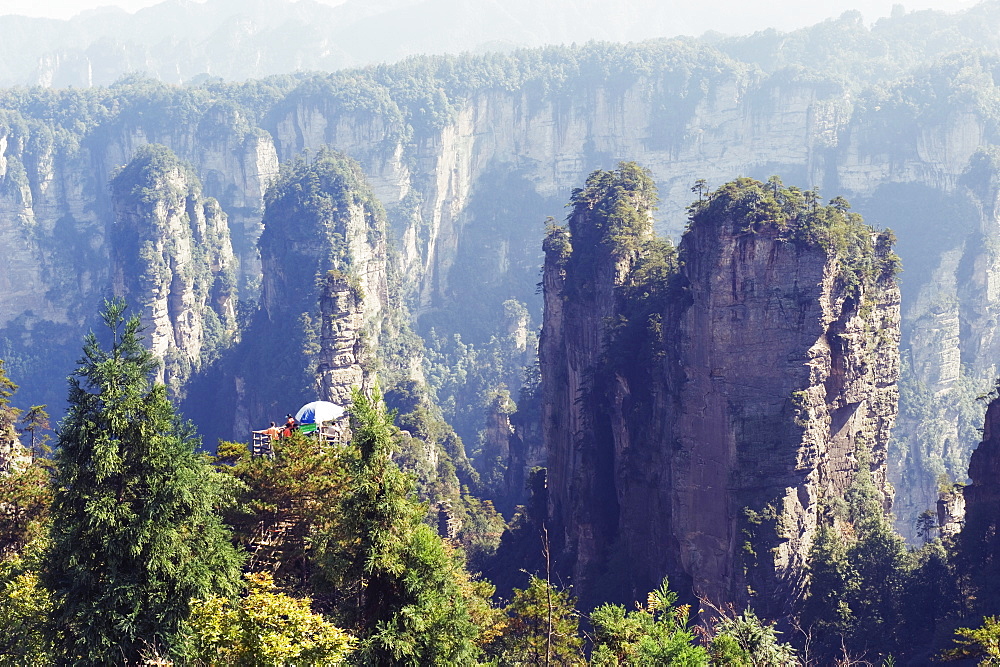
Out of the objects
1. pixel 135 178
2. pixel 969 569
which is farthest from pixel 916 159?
pixel 969 569

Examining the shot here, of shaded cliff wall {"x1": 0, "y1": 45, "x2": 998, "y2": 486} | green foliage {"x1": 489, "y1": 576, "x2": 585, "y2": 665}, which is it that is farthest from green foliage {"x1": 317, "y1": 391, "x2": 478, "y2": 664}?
shaded cliff wall {"x1": 0, "y1": 45, "x2": 998, "y2": 486}

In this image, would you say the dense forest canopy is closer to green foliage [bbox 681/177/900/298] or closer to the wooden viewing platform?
green foliage [bbox 681/177/900/298]

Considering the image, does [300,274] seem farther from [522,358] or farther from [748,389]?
[748,389]

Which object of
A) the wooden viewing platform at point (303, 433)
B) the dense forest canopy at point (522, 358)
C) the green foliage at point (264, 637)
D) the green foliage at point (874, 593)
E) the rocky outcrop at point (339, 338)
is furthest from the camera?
the rocky outcrop at point (339, 338)

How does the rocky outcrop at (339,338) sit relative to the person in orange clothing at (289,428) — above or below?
below

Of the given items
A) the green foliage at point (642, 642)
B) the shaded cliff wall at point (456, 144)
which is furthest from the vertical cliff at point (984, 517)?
the shaded cliff wall at point (456, 144)

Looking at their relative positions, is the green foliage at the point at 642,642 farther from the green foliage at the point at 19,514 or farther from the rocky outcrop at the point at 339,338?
the rocky outcrop at the point at 339,338
